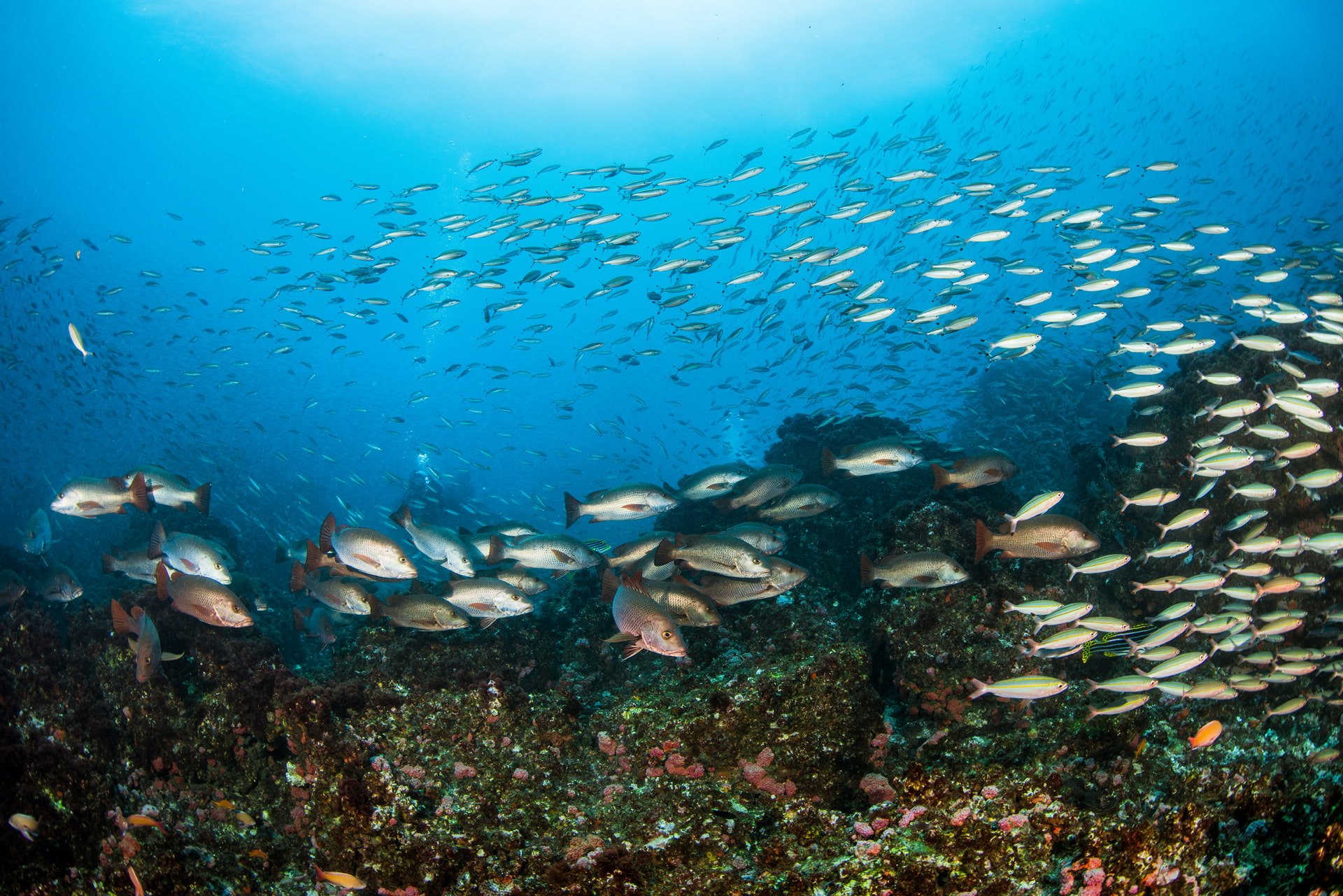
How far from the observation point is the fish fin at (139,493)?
552 cm

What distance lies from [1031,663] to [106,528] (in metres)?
28.2

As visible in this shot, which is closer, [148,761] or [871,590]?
[148,761]

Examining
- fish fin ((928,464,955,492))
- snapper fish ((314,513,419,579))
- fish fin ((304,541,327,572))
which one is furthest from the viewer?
fish fin ((928,464,955,492))

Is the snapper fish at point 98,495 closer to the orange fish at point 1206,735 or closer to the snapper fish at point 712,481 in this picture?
the snapper fish at point 712,481

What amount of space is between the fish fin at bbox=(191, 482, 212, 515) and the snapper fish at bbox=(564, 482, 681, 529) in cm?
397

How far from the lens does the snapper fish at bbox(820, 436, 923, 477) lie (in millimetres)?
5867

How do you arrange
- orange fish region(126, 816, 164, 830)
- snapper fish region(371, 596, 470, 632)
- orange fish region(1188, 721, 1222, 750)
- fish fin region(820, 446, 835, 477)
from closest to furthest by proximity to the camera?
orange fish region(1188, 721, 1222, 750) < orange fish region(126, 816, 164, 830) < snapper fish region(371, 596, 470, 632) < fish fin region(820, 446, 835, 477)

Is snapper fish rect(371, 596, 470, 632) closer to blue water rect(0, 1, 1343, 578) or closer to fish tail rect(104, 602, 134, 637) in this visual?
fish tail rect(104, 602, 134, 637)

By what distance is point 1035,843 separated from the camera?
112 inches

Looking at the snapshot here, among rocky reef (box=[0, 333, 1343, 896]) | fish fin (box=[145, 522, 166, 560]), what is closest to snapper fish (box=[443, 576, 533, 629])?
rocky reef (box=[0, 333, 1343, 896])

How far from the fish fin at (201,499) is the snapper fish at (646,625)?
540 cm

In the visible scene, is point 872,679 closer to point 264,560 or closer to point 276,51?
point 264,560

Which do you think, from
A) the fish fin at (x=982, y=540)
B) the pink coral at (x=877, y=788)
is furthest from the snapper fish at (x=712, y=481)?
the pink coral at (x=877, y=788)

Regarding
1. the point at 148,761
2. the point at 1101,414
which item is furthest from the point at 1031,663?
the point at 1101,414
